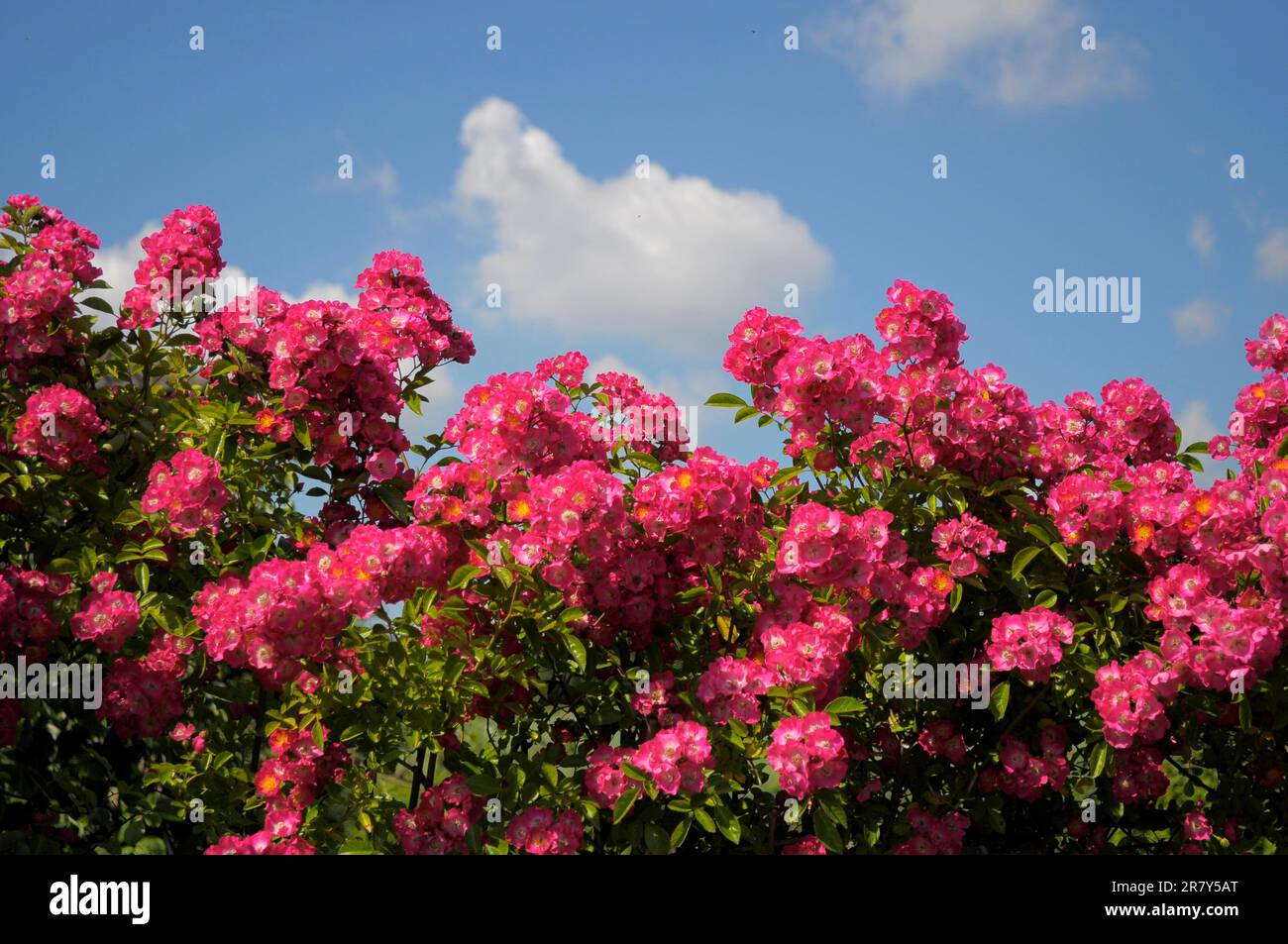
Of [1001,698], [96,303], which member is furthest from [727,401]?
[96,303]

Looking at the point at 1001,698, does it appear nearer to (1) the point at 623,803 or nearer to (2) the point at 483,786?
(1) the point at 623,803

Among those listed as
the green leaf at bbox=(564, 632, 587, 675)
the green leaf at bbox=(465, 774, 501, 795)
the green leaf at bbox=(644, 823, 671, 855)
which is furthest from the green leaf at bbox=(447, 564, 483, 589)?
the green leaf at bbox=(644, 823, 671, 855)

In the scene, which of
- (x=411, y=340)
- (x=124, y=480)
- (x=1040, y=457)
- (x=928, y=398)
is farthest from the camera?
(x=124, y=480)

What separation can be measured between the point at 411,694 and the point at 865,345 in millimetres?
1731

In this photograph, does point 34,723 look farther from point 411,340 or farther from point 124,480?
point 411,340

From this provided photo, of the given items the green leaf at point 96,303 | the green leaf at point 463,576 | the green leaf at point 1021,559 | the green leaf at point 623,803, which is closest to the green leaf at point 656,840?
the green leaf at point 623,803

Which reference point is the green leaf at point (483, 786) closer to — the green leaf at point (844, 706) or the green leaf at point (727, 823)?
the green leaf at point (727, 823)

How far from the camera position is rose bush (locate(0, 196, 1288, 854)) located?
300 centimetres

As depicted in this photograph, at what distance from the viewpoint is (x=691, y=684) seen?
10.3ft

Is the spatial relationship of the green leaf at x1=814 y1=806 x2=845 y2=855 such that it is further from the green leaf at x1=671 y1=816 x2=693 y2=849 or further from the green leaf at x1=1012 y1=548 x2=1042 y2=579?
the green leaf at x1=1012 y1=548 x2=1042 y2=579

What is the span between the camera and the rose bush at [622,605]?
3.00 meters

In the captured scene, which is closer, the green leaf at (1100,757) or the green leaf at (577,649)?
the green leaf at (577,649)
